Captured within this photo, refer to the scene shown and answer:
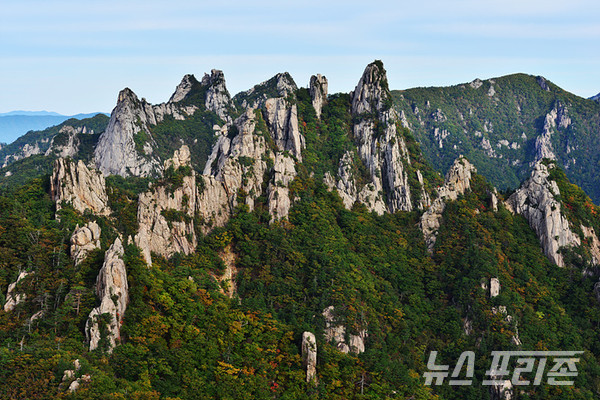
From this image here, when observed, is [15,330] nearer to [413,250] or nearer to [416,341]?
[416,341]

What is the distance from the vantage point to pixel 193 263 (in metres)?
90.6

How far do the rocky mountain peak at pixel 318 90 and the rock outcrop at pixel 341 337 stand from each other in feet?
269

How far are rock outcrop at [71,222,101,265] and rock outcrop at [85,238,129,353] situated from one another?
3939mm

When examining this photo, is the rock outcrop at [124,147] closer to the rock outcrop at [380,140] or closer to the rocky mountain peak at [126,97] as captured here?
the rocky mountain peak at [126,97]

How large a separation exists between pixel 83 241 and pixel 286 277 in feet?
118

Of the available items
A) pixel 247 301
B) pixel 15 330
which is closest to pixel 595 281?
pixel 247 301

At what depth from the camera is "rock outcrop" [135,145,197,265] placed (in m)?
90.2

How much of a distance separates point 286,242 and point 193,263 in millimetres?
17179

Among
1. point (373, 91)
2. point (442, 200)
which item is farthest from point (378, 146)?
point (442, 200)

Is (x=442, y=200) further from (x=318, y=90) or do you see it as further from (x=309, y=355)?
(x=309, y=355)

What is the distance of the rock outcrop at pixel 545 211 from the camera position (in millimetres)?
109938

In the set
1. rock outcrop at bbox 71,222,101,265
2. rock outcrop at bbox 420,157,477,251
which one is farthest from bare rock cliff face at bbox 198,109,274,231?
rock outcrop at bbox 420,157,477,251

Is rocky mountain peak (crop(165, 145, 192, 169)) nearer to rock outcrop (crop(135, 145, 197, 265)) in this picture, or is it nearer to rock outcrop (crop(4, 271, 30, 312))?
rock outcrop (crop(135, 145, 197, 265))

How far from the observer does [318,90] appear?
15812 centimetres
